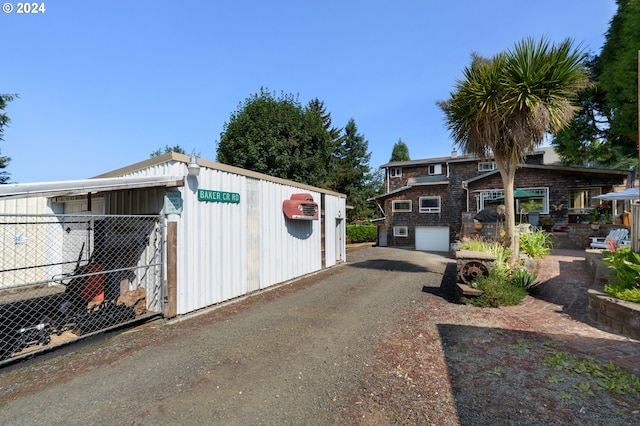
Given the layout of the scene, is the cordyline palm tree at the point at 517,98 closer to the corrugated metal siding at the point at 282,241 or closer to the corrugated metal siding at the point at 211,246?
the corrugated metal siding at the point at 282,241

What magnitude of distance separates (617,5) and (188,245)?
22.3m

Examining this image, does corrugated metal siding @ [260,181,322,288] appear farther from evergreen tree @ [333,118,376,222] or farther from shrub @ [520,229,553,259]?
evergreen tree @ [333,118,376,222]

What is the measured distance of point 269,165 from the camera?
67.1ft

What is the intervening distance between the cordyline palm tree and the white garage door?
15.2 m

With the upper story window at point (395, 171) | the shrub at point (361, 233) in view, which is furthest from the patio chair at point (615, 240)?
the upper story window at point (395, 171)

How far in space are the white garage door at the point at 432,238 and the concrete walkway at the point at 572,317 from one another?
1468cm

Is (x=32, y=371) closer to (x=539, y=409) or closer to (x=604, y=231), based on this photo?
(x=539, y=409)

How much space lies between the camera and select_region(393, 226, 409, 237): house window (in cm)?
2485

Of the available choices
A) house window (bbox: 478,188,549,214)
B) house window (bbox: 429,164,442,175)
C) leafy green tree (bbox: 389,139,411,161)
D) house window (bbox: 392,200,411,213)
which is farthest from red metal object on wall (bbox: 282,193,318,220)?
leafy green tree (bbox: 389,139,411,161)

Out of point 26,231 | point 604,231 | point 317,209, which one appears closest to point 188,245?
point 317,209

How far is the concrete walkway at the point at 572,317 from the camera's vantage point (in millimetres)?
3955

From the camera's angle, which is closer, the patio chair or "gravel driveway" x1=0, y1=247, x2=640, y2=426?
"gravel driveway" x1=0, y1=247, x2=640, y2=426

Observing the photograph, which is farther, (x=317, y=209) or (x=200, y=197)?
(x=317, y=209)

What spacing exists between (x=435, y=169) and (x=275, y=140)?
14726 mm
